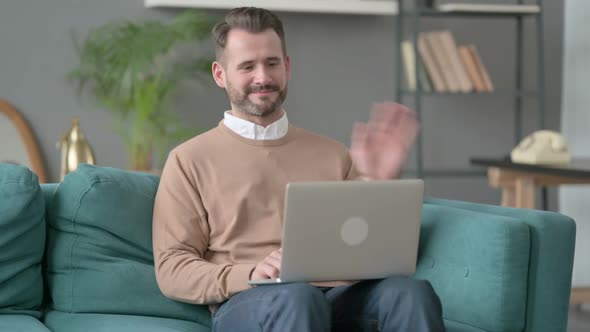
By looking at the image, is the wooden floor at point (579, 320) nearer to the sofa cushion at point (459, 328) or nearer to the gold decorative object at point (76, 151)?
the sofa cushion at point (459, 328)

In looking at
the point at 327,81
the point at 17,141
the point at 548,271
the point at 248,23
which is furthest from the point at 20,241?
the point at 327,81

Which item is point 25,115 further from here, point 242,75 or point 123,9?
point 242,75

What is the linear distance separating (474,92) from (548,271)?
7.98 ft

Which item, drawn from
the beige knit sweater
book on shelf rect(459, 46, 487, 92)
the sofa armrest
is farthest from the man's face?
book on shelf rect(459, 46, 487, 92)

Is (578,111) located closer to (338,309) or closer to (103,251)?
(338,309)

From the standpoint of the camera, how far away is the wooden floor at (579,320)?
3.93 m

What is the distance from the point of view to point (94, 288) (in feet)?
7.43

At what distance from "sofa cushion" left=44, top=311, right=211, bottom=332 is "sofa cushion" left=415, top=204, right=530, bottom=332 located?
22.7 inches

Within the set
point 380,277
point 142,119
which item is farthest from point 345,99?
point 380,277

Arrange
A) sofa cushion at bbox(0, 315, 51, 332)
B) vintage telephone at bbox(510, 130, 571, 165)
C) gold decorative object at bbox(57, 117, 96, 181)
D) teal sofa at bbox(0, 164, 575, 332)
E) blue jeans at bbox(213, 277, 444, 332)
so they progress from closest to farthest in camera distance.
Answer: blue jeans at bbox(213, 277, 444, 332), sofa cushion at bbox(0, 315, 51, 332), teal sofa at bbox(0, 164, 575, 332), gold decorative object at bbox(57, 117, 96, 181), vintage telephone at bbox(510, 130, 571, 165)

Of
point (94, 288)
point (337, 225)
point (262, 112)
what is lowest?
point (94, 288)

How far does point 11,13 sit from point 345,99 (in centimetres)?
160

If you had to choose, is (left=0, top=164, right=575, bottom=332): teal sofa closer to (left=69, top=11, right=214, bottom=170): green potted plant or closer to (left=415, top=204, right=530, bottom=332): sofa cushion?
(left=415, top=204, right=530, bottom=332): sofa cushion

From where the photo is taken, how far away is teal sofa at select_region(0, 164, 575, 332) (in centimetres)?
217
